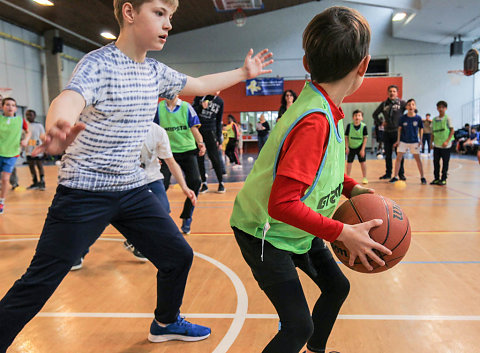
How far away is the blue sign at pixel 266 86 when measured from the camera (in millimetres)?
21656

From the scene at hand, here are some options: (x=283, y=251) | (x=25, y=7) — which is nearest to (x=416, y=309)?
(x=283, y=251)

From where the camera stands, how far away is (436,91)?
21.3 metres

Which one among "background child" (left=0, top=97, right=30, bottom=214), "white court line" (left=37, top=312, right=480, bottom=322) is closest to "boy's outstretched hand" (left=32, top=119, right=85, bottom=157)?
"white court line" (left=37, top=312, right=480, bottom=322)

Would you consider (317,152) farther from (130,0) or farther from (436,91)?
(436,91)

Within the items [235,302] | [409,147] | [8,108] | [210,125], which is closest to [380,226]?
[235,302]

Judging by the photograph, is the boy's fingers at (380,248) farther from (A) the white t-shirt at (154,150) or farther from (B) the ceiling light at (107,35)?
(B) the ceiling light at (107,35)

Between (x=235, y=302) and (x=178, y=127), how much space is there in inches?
108

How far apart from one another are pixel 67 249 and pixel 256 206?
0.88 m

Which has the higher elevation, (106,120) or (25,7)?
(25,7)

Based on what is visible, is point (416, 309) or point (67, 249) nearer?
point (67, 249)

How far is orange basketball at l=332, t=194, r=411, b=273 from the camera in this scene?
138cm

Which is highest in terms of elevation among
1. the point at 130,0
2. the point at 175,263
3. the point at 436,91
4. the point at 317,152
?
the point at 436,91

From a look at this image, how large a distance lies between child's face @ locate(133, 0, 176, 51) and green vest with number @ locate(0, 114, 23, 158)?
18.5 ft

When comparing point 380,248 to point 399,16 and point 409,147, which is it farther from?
point 399,16
